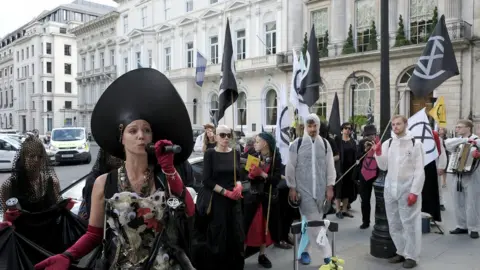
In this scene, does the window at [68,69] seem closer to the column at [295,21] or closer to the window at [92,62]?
the window at [92,62]

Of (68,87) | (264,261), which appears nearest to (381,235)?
(264,261)

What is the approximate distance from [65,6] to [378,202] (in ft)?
272

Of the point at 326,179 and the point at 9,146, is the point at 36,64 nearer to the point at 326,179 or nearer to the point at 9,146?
the point at 9,146

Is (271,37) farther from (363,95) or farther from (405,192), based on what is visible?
(405,192)

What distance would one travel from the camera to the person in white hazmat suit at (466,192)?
21.9 ft

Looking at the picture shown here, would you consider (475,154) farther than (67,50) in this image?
No

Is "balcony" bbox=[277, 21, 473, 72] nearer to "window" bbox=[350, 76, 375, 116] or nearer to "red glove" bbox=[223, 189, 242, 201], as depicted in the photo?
"window" bbox=[350, 76, 375, 116]

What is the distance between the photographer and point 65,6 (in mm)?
76375

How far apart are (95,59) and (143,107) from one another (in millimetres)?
53383

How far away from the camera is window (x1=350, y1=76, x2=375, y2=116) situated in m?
24.9

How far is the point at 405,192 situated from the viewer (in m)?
5.14

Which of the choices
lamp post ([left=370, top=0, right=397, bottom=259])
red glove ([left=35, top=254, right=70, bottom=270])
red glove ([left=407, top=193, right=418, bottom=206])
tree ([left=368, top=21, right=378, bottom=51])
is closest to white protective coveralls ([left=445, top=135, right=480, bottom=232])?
lamp post ([left=370, top=0, right=397, bottom=259])

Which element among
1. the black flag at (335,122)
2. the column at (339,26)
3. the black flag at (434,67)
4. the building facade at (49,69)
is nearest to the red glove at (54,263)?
the black flag at (434,67)

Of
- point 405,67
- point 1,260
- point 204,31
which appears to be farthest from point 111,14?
point 1,260
